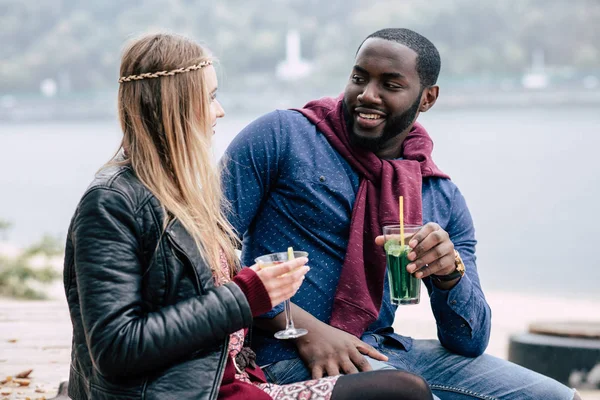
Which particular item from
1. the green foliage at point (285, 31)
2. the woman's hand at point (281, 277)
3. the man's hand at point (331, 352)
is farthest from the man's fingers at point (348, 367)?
the green foliage at point (285, 31)

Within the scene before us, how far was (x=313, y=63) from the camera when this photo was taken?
101 feet

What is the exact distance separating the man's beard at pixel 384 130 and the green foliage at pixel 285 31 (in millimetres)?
28009

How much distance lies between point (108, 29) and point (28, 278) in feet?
80.0

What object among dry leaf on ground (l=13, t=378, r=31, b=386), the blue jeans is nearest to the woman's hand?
the blue jeans

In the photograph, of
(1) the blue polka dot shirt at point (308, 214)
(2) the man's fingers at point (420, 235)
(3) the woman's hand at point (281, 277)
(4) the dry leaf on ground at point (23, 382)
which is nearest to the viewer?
(3) the woman's hand at point (281, 277)

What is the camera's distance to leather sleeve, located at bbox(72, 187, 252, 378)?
146 centimetres

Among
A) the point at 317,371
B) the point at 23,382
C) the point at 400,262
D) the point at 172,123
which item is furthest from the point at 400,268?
the point at 23,382

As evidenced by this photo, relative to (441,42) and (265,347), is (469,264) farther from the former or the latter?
(441,42)

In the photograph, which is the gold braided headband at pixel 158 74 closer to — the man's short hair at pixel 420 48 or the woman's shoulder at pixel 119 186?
the woman's shoulder at pixel 119 186

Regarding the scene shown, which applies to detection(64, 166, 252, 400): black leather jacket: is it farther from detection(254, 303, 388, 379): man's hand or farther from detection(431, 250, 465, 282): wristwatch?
detection(431, 250, 465, 282): wristwatch

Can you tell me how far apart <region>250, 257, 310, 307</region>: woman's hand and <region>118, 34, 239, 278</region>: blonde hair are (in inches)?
4.5

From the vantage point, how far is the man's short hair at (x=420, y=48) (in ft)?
7.62

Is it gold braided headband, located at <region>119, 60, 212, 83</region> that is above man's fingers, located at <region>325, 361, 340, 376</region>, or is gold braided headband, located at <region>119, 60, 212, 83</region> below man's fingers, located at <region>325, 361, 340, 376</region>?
above

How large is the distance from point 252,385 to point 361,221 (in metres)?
0.64
